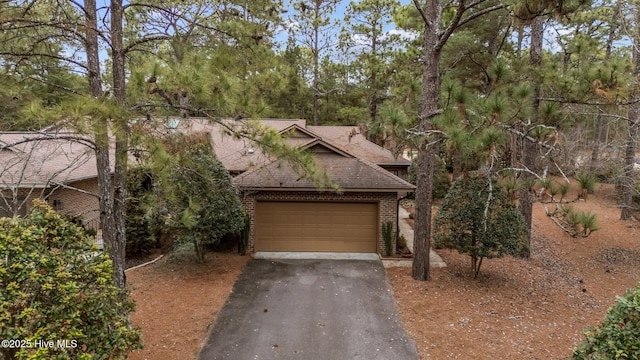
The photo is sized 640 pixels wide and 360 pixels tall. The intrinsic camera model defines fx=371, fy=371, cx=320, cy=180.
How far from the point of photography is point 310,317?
24.5 feet

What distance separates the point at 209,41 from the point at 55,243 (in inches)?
156

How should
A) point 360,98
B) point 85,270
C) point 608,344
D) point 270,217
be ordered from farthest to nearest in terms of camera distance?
point 360,98 < point 270,217 < point 85,270 < point 608,344

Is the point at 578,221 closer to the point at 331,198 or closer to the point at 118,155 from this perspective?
the point at 118,155

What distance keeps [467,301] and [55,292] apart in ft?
25.0

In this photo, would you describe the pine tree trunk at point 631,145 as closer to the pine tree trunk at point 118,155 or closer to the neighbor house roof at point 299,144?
the neighbor house roof at point 299,144

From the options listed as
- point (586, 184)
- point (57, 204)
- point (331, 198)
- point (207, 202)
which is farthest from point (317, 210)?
point (57, 204)

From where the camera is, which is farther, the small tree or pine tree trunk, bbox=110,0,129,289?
the small tree

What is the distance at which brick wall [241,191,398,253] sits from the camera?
11.5 meters

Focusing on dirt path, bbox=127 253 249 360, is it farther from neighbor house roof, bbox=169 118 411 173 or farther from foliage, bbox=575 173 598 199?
foliage, bbox=575 173 598 199

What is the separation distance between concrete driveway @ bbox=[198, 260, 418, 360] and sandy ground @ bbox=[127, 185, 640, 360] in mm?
317

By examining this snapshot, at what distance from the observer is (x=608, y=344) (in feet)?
11.6

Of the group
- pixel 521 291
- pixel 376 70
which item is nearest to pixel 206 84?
pixel 521 291

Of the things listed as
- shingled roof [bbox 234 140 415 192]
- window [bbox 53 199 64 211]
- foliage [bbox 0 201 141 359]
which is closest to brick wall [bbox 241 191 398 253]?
shingled roof [bbox 234 140 415 192]

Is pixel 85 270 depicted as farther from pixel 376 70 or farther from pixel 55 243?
pixel 376 70
